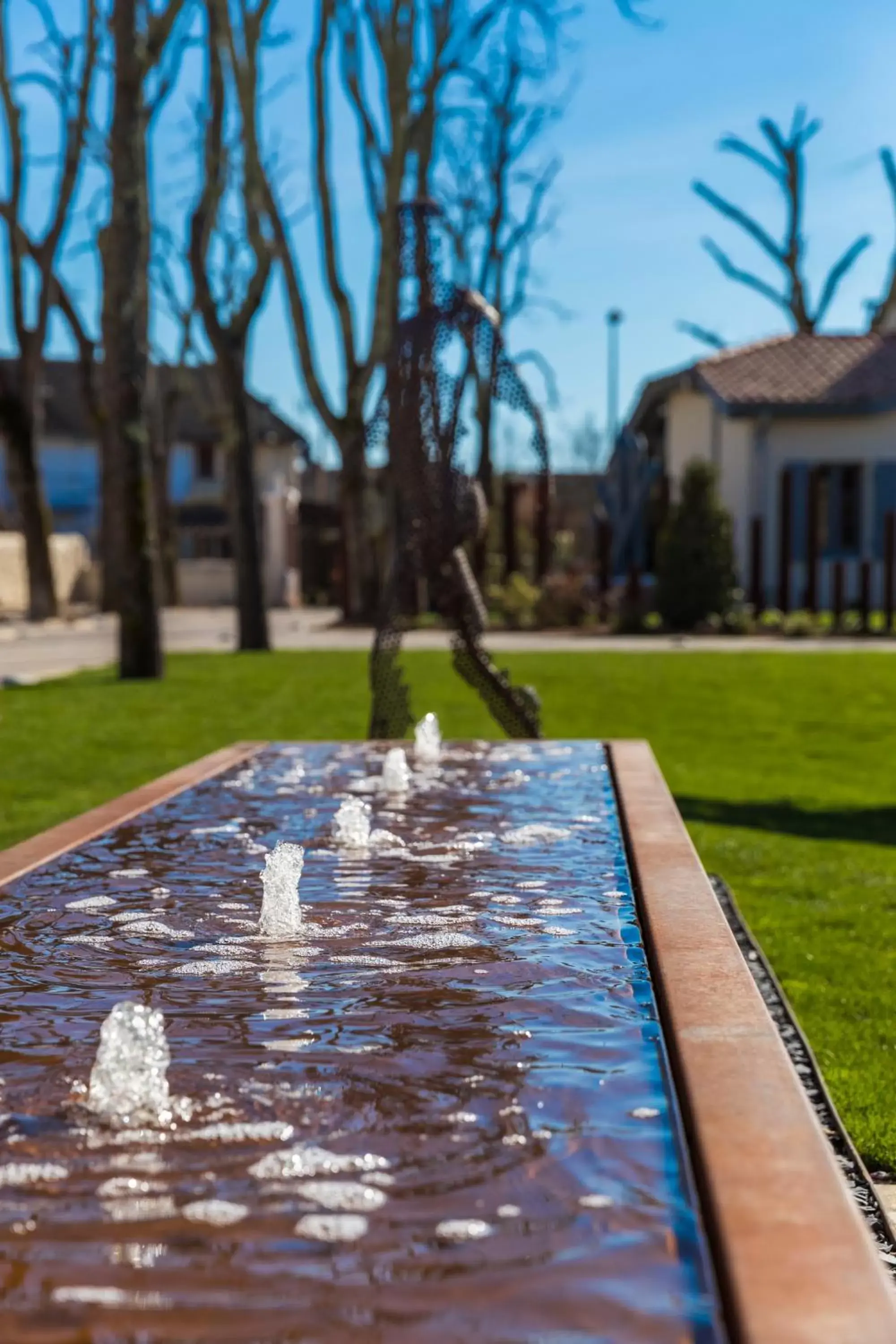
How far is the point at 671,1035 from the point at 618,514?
85.6ft

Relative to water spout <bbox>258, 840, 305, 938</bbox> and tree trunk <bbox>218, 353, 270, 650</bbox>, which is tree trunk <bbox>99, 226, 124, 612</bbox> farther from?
water spout <bbox>258, 840, 305, 938</bbox>

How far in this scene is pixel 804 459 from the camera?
2766cm

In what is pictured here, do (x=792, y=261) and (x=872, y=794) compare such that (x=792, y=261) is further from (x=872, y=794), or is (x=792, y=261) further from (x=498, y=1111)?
(x=498, y=1111)

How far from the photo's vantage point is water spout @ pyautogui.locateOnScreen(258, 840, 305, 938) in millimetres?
3568

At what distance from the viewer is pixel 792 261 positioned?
3725cm

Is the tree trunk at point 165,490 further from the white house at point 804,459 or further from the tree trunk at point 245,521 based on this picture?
the tree trunk at point 245,521

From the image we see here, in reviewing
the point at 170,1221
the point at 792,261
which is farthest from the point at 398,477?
the point at 792,261

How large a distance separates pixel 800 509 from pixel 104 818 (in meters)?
23.5

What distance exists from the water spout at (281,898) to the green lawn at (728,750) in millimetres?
1367

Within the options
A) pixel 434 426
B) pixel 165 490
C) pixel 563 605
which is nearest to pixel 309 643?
pixel 563 605

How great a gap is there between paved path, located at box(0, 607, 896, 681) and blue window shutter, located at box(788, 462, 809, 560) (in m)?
4.92

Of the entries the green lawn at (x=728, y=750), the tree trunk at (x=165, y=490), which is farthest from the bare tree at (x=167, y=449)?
the green lawn at (x=728, y=750)

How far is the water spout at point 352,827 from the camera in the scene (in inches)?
186

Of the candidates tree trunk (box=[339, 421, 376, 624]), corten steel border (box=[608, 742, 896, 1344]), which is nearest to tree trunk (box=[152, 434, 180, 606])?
tree trunk (box=[339, 421, 376, 624])
